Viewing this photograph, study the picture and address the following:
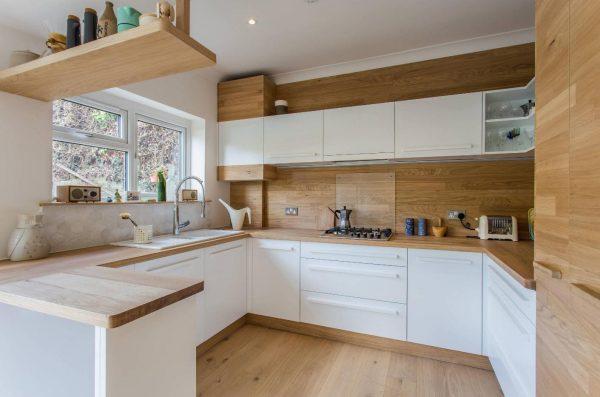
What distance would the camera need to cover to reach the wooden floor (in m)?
1.78

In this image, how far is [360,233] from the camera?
240 centimetres

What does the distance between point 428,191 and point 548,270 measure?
64.8 inches

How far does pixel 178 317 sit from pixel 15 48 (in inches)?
78.2

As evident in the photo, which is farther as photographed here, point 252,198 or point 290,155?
point 252,198

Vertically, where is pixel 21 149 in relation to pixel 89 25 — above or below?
below

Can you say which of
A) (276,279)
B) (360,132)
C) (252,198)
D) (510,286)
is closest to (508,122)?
(360,132)

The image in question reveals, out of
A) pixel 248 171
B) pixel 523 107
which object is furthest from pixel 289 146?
pixel 523 107

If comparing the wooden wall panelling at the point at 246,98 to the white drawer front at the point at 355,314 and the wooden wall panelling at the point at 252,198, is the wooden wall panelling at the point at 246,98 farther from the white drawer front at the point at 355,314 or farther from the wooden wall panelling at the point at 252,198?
the white drawer front at the point at 355,314

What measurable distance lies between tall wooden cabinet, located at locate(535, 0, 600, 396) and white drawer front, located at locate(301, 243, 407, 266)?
1.07 m

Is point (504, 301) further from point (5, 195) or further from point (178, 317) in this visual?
point (5, 195)

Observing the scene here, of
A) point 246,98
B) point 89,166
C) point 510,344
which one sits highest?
point 246,98

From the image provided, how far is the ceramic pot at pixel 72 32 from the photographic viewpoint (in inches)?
50.2

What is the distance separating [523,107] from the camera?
6.87 feet

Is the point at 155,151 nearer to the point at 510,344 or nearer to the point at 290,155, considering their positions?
the point at 290,155
